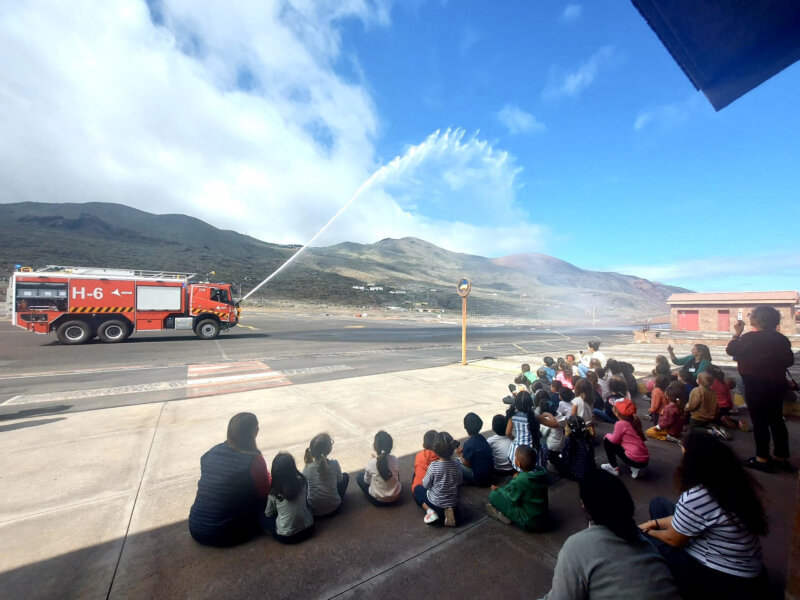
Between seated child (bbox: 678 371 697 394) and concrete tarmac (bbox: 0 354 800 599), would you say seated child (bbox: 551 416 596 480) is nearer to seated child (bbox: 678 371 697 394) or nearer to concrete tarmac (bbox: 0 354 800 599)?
concrete tarmac (bbox: 0 354 800 599)

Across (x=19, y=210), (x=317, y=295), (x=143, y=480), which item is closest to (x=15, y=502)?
(x=143, y=480)

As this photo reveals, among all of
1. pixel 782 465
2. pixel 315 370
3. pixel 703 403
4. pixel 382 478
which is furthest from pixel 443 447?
pixel 315 370

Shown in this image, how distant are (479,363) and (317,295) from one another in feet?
189

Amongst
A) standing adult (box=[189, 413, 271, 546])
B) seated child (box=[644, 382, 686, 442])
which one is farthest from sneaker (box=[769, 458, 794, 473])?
standing adult (box=[189, 413, 271, 546])

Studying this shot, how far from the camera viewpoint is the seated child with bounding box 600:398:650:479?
3.74 meters

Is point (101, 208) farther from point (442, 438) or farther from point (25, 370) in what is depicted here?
point (442, 438)

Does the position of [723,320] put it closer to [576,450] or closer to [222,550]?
[576,450]

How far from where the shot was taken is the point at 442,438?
3.18 metres

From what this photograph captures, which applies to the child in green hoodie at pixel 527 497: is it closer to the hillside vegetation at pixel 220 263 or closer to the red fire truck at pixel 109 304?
the red fire truck at pixel 109 304

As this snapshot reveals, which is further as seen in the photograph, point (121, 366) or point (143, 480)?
point (121, 366)

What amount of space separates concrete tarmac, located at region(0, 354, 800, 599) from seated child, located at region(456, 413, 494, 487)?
0.14 m

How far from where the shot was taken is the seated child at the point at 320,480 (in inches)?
119

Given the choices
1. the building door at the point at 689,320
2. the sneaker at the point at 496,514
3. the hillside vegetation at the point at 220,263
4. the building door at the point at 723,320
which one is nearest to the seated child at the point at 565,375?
the sneaker at the point at 496,514

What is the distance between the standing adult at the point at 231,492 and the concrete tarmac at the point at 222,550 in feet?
0.41
